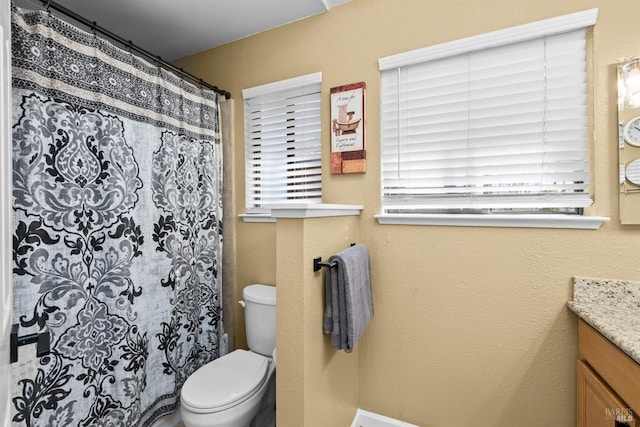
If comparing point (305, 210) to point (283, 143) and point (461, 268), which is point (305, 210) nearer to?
point (461, 268)

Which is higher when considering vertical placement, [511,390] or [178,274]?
[178,274]

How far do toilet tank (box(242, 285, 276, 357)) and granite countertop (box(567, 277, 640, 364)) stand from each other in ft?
4.82

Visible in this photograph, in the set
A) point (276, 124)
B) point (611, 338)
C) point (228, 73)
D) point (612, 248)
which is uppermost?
point (228, 73)

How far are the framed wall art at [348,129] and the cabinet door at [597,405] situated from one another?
1.31 metres

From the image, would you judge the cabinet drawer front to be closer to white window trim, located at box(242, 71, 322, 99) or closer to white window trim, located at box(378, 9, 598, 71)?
white window trim, located at box(378, 9, 598, 71)

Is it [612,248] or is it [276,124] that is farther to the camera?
[276,124]

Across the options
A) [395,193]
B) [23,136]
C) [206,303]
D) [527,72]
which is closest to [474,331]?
[395,193]

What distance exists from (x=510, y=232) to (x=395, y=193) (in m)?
0.58

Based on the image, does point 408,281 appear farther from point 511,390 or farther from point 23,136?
point 23,136

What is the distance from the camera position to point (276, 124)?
6.59 ft

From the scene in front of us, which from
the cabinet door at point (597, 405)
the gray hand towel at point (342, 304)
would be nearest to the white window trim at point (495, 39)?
the gray hand towel at point (342, 304)

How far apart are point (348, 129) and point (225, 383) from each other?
4.94 ft

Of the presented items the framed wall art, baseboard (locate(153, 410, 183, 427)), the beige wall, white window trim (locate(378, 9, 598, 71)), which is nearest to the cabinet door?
the beige wall

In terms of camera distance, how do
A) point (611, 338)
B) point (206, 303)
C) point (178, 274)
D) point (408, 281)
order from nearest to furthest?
point (611, 338) → point (408, 281) → point (178, 274) → point (206, 303)
